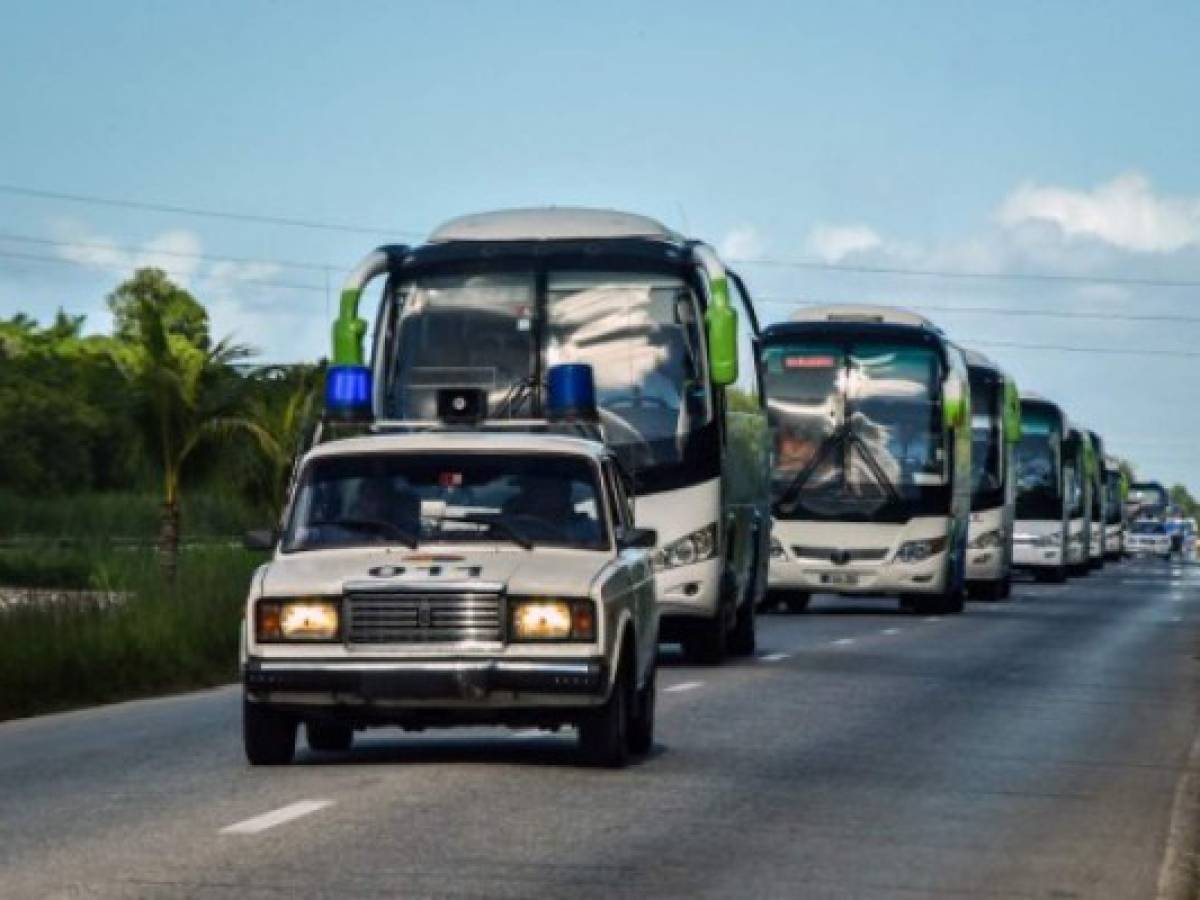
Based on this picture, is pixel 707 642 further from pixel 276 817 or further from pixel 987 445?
pixel 987 445

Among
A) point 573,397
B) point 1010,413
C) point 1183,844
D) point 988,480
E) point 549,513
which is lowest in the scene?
point 1183,844

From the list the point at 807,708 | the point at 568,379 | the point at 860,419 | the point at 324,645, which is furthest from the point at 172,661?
the point at 860,419

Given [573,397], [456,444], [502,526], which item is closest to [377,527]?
[502,526]

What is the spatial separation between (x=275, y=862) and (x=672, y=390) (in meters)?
15.8

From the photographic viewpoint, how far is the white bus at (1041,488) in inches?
2852

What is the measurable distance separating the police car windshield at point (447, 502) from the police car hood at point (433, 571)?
0.56ft

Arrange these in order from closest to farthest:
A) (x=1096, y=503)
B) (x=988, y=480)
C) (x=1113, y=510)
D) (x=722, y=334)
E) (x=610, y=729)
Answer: (x=610, y=729), (x=722, y=334), (x=988, y=480), (x=1096, y=503), (x=1113, y=510)

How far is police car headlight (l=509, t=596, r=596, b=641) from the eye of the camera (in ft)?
53.1

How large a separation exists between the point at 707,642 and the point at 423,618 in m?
13.4

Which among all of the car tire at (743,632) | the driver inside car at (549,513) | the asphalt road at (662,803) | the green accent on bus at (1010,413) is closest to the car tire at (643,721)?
the asphalt road at (662,803)

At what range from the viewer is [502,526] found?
1695 centimetres

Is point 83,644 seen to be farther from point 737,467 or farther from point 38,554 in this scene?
point 38,554

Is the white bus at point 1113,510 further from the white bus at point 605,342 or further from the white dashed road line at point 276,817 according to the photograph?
the white dashed road line at point 276,817

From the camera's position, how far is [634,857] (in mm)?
13148
